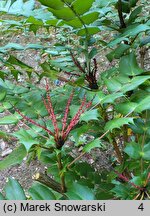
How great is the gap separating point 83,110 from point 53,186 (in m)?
0.21

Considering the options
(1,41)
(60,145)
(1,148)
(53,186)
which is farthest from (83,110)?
(1,41)

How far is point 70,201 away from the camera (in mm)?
819

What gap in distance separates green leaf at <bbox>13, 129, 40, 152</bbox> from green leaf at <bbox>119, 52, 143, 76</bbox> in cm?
34

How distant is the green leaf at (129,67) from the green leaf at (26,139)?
0.34 m

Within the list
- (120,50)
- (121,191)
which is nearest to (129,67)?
(120,50)

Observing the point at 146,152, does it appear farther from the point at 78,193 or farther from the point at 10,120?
the point at 10,120

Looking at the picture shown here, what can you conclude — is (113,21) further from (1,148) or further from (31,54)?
(31,54)

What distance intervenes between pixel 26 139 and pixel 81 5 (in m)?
0.33

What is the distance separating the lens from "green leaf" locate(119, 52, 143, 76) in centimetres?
100

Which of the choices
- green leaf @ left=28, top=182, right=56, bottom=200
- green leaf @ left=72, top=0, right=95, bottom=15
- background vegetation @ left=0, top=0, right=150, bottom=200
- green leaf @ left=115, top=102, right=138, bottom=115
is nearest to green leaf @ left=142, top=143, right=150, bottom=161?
background vegetation @ left=0, top=0, right=150, bottom=200

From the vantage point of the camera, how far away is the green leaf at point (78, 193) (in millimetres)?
847

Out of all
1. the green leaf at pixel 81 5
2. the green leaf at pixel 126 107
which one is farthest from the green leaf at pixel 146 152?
the green leaf at pixel 81 5

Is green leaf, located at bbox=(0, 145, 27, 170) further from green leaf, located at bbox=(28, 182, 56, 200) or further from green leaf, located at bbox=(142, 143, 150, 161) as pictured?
green leaf, located at bbox=(142, 143, 150, 161)

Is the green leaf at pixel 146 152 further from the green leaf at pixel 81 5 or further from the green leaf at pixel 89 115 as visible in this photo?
the green leaf at pixel 81 5
